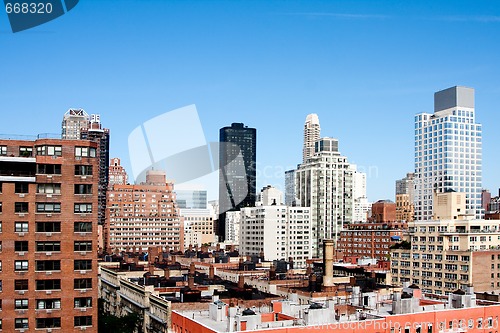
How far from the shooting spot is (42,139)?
141 ft

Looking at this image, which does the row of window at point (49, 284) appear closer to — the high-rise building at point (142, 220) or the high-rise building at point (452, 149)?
the high-rise building at point (142, 220)

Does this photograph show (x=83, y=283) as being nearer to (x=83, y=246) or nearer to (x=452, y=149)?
(x=83, y=246)

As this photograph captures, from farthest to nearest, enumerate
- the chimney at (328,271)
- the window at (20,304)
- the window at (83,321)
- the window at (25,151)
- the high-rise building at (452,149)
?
the high-rise building at (452,149), the chimney at (328,271), the window at (25,151), the window at (83,321), the window at (20,304)

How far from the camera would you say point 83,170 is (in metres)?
43.1

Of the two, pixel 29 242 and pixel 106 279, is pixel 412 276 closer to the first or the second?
pixel 106 279

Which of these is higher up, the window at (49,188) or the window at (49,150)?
the window at (49,150)

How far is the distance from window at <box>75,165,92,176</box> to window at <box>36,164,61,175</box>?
1163 millimetres

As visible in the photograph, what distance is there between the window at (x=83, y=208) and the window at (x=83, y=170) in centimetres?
203

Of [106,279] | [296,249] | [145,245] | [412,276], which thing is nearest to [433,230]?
[412,276]

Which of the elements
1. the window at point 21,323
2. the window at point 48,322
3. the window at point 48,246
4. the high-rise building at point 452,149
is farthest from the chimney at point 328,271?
the high-rise building at point 452,149

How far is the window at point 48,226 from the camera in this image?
1645 inches

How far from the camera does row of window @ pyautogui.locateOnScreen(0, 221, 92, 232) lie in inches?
1628

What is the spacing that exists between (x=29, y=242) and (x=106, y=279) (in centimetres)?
4795

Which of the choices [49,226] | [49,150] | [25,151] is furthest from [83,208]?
[25,151]
